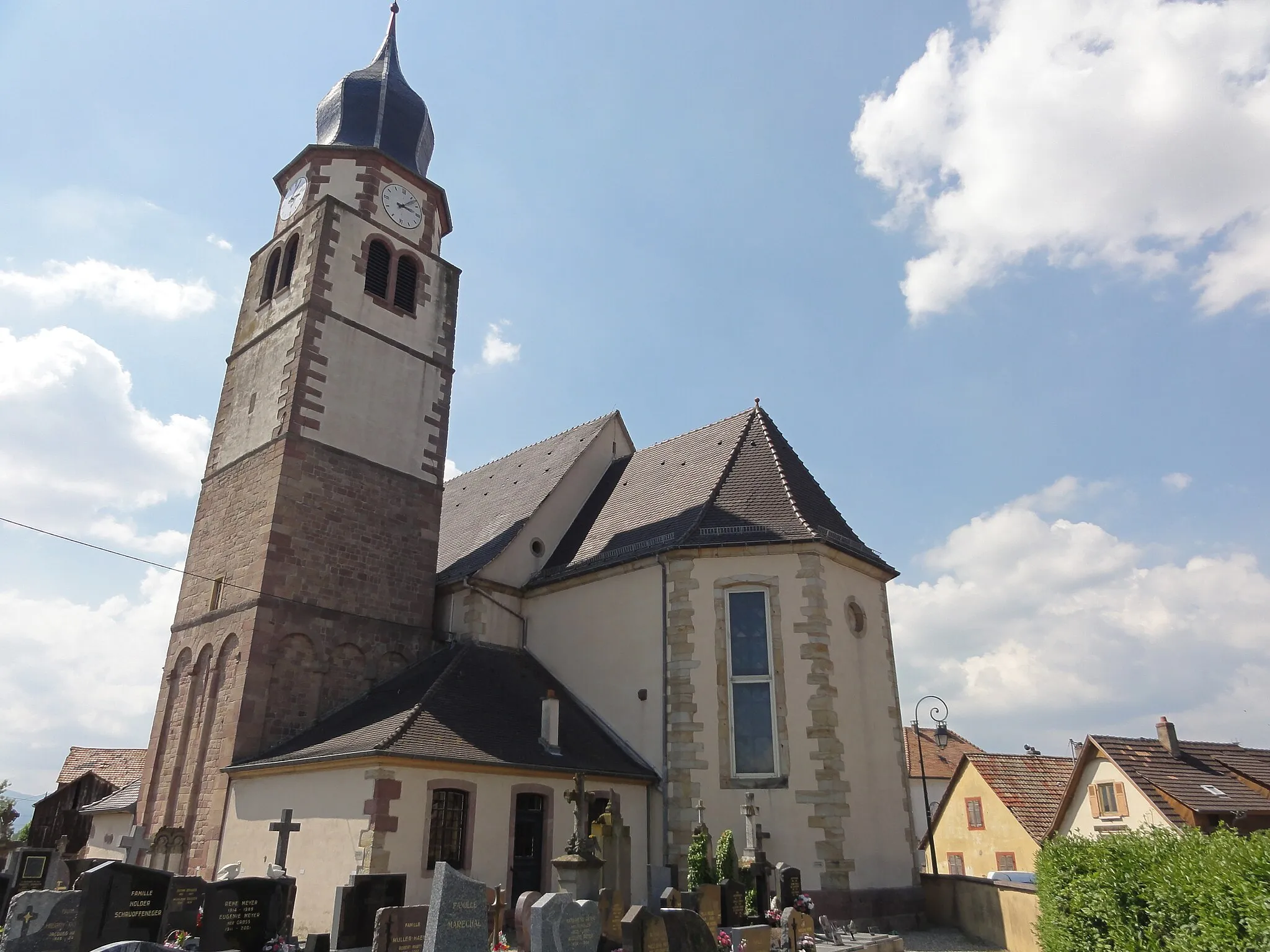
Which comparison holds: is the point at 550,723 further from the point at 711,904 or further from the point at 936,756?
the point at 936,756

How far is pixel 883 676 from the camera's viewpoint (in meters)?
17.0

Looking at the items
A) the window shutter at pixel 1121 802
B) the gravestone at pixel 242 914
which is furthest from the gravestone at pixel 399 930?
the window shutter at pixel 1121 802

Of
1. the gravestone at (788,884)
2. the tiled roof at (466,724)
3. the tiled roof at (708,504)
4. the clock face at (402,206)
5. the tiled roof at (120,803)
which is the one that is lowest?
the gravestone at (788,884)

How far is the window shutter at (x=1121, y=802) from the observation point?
23656 millimetres

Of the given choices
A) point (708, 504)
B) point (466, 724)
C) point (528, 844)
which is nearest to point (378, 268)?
point (708, 504)

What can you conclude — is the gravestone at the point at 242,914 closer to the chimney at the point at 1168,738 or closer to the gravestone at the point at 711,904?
the gravestone at the point at 711,904

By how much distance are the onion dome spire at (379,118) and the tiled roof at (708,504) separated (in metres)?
9.85

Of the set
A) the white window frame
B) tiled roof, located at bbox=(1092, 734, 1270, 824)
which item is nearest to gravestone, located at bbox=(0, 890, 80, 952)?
the white window frame

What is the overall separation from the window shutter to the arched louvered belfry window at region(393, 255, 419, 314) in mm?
22288

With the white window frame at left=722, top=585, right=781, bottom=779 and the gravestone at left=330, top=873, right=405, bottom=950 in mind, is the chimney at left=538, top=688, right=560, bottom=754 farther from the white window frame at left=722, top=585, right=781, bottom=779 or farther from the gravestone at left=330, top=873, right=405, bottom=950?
the gravestone at left=330, top=873, right=405, bottom=950

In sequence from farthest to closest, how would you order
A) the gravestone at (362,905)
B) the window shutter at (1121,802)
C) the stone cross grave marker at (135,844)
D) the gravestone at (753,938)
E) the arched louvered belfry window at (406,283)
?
the window shutter at (1121,802) → the arched louvered belfry window at (406,283) → the stone cross grave marker at (135,844) → the gravestone at (753,938) → the gravestone at (362,905)

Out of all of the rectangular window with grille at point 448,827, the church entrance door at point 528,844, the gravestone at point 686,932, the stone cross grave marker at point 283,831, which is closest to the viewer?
the gravestone at point 686,932

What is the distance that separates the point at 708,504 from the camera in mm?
17688

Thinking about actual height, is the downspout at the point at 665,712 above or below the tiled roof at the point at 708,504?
below
